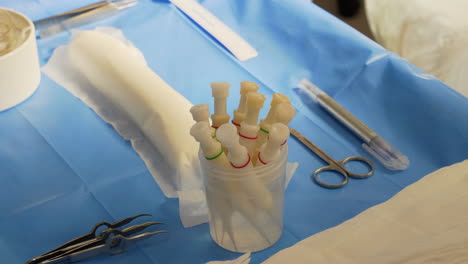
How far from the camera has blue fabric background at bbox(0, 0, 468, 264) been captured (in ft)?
2.70

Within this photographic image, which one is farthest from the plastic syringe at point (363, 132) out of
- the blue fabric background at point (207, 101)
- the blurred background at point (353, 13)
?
the blurred background at point (353, 13)

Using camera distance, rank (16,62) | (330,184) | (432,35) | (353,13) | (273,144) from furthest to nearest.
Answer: (353,13), (432,35), (16,62), (330,184), (273,144)

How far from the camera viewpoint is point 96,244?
763 millimetres

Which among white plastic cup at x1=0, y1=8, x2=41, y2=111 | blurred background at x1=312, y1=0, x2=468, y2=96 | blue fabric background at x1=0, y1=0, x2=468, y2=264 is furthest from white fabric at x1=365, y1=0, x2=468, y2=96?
white plastic cup at x1=0, y1=8, x2=41, y2=111

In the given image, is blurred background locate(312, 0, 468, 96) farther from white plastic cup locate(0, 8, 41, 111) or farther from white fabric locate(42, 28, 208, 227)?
white plastic cup locate(0, 8, 41, 111)

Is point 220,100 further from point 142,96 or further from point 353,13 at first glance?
point 353,13

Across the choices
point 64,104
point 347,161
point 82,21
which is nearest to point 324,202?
point 347,161

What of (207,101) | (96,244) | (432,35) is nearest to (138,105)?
(207,101)

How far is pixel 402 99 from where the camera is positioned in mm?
999

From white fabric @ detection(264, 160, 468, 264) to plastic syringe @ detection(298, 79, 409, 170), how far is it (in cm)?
13

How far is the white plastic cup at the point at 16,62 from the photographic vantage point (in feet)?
3.23

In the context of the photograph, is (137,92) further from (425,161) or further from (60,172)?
(425,161)

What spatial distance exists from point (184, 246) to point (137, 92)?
303mm

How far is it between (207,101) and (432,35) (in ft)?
2.00
